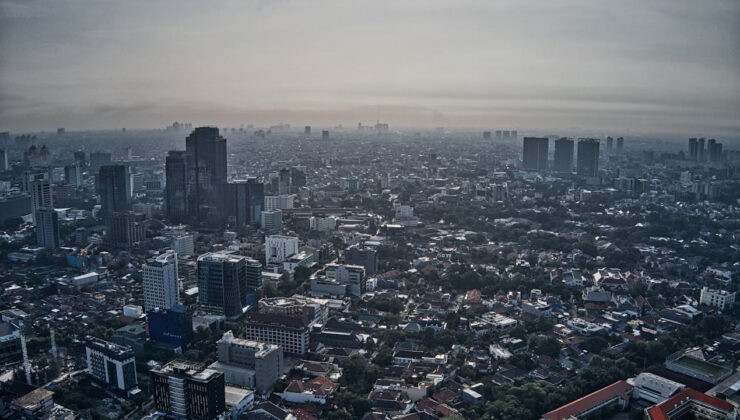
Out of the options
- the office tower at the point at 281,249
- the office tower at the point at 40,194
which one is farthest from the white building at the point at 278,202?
the office tower at the point at 40,194

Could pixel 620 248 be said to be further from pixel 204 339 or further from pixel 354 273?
pixel 204 339

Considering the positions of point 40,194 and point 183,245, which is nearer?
point 183,245

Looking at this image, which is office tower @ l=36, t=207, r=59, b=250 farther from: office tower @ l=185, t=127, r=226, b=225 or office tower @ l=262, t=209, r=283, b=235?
office tower @ l=262, t=209, r=283, b=235

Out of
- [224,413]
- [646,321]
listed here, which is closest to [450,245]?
[646,321]

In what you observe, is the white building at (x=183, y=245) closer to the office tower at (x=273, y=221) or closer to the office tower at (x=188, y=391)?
the office tower at (x=273, y=221)

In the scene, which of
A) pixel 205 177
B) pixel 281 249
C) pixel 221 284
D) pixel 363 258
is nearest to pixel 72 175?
pixel 205 177

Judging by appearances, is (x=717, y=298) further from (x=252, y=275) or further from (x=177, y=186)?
A: (x=177, y=186)
